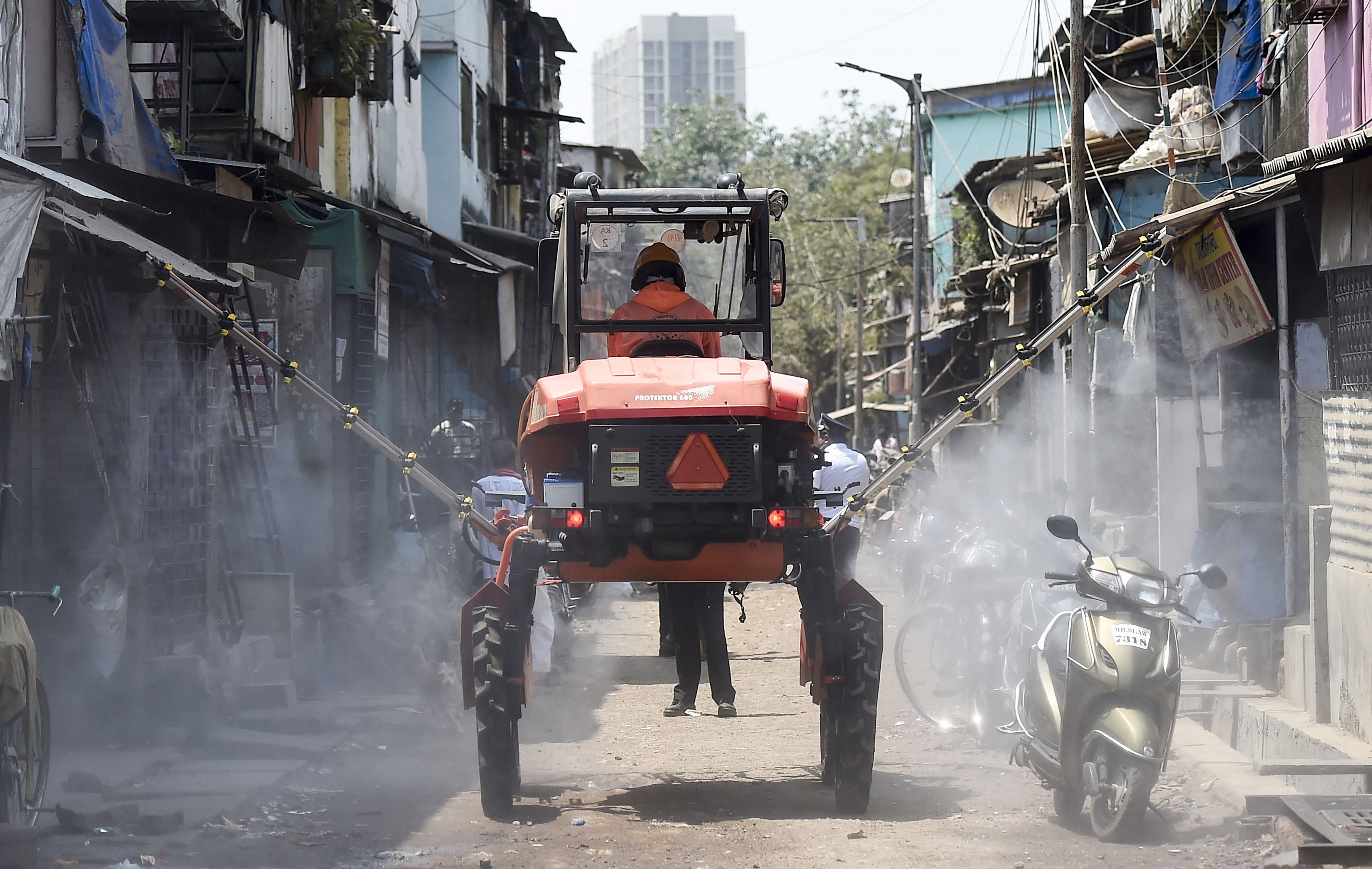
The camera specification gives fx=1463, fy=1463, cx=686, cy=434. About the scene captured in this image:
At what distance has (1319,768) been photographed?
7.81 metres

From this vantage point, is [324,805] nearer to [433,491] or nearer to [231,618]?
[433,491]

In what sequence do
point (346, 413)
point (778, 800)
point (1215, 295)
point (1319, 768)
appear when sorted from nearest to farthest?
point (1319, 768), point (778, 800), point (346, 413), point (1215, 295)

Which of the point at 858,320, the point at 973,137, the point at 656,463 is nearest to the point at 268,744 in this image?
the point at 656,463

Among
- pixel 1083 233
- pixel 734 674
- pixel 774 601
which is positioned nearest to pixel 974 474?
pixel 774 601

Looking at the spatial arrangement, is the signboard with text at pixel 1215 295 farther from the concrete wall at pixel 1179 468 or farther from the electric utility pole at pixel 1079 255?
the electric utility pole at pixel 1079 255

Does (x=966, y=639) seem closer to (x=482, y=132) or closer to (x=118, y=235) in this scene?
(x=118, y=235)

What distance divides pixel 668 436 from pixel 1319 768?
4.03 m

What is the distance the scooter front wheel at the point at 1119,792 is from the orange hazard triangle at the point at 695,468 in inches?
88.5

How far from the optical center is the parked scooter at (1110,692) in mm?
6824

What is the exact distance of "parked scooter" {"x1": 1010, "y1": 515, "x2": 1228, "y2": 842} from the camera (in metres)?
6.82

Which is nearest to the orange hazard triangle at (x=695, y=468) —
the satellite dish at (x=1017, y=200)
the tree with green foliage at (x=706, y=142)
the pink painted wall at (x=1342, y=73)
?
the pink painted wall at (x=1342, y=73)

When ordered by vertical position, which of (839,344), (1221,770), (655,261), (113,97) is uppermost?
(839,344)

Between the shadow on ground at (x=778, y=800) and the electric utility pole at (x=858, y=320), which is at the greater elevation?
the electric utility pole at (x=858, y=320)

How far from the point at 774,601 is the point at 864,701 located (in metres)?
12.6
